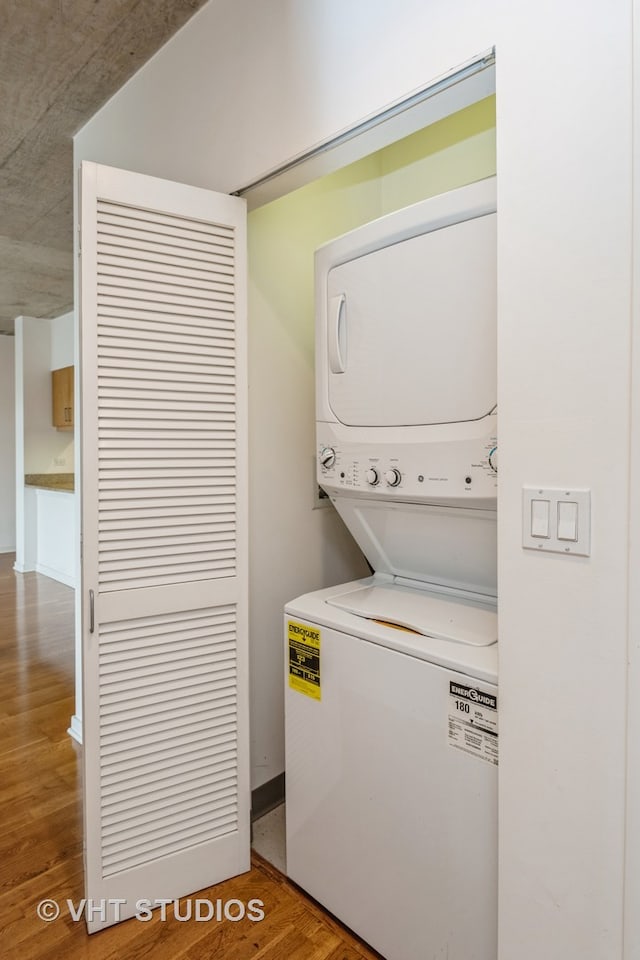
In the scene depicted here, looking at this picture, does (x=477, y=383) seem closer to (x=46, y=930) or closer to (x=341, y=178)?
→ (x=341, y=178)

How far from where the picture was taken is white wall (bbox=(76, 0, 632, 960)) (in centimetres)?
98

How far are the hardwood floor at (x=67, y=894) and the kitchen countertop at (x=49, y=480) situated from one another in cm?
328

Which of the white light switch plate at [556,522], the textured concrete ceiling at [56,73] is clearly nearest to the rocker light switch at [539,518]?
the white light switch plate at [556,522]

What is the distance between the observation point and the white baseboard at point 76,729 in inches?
105

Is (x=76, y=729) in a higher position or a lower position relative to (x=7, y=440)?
lower

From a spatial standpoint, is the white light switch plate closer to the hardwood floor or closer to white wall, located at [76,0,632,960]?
white wall, located at [76,0,632,960]

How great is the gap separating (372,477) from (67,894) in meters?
1.56

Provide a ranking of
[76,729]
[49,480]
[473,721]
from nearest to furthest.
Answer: [473,721]
[76,729]
[49,480]

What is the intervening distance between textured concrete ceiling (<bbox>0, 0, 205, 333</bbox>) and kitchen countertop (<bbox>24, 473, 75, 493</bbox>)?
9.82 ft

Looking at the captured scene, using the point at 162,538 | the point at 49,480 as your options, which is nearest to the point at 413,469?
the point at 162,538

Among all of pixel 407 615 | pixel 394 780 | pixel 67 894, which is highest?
pixel 407 615

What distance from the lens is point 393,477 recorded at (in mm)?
1564

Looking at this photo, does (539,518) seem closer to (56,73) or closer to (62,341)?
(56,73)

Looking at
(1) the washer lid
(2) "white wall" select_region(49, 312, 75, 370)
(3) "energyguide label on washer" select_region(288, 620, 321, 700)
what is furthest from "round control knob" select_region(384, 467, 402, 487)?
(2) "white wall" select_region(49, 312, 75, 370)
